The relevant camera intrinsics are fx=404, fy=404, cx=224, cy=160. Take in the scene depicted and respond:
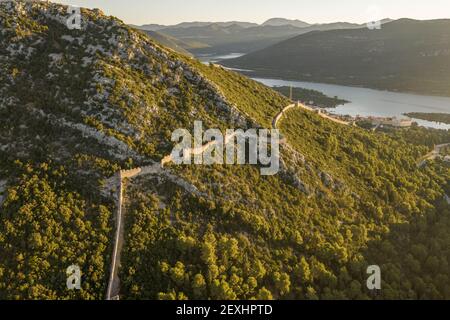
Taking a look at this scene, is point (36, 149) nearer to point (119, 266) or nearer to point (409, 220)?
point (119, 266)

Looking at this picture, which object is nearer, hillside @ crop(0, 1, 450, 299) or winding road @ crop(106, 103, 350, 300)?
winding road @ crop(106, 103, 350, 300)

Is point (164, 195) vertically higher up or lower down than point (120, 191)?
lower down

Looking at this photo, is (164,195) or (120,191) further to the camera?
(164,195)

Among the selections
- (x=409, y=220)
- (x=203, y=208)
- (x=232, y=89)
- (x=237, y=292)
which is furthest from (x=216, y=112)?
(x=409, y=220)

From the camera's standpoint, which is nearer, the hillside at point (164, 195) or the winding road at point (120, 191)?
the winding road at point (120, 191)

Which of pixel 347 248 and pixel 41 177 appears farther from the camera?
pixel 347 248
